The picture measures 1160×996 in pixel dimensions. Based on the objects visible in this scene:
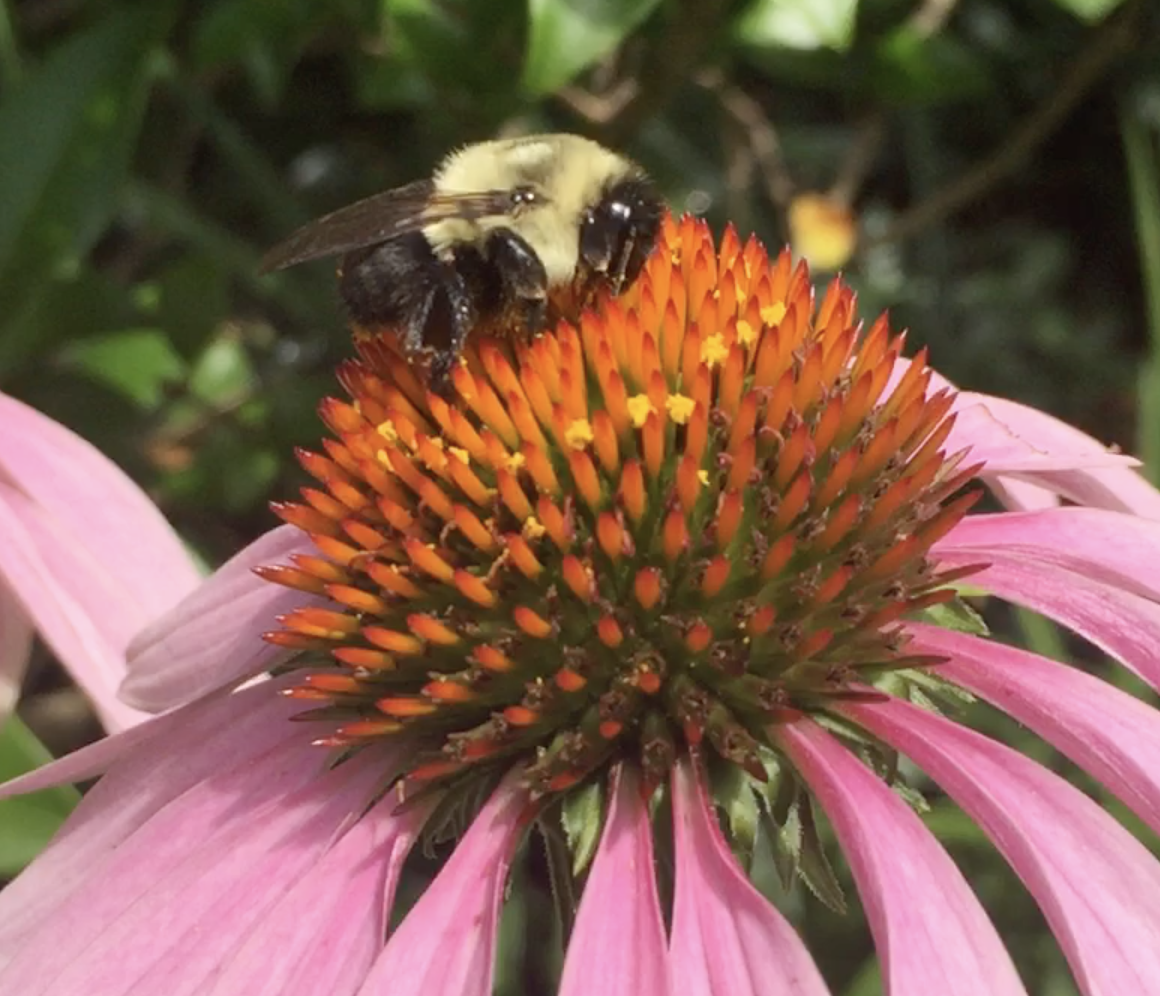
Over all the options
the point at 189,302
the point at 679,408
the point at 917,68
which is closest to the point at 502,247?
the point at 679,408

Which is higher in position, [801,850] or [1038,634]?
[801,850]

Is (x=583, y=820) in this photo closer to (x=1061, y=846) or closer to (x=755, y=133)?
(x=1061, y=846)

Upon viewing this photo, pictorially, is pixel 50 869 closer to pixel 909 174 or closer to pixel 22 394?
pixel 22 394

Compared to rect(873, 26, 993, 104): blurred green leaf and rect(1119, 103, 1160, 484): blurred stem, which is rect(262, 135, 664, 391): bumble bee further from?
rect(1119, 103, 1160, 484): blurred stem

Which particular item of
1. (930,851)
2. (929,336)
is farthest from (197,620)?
(929,336)

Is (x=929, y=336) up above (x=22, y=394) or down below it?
below
